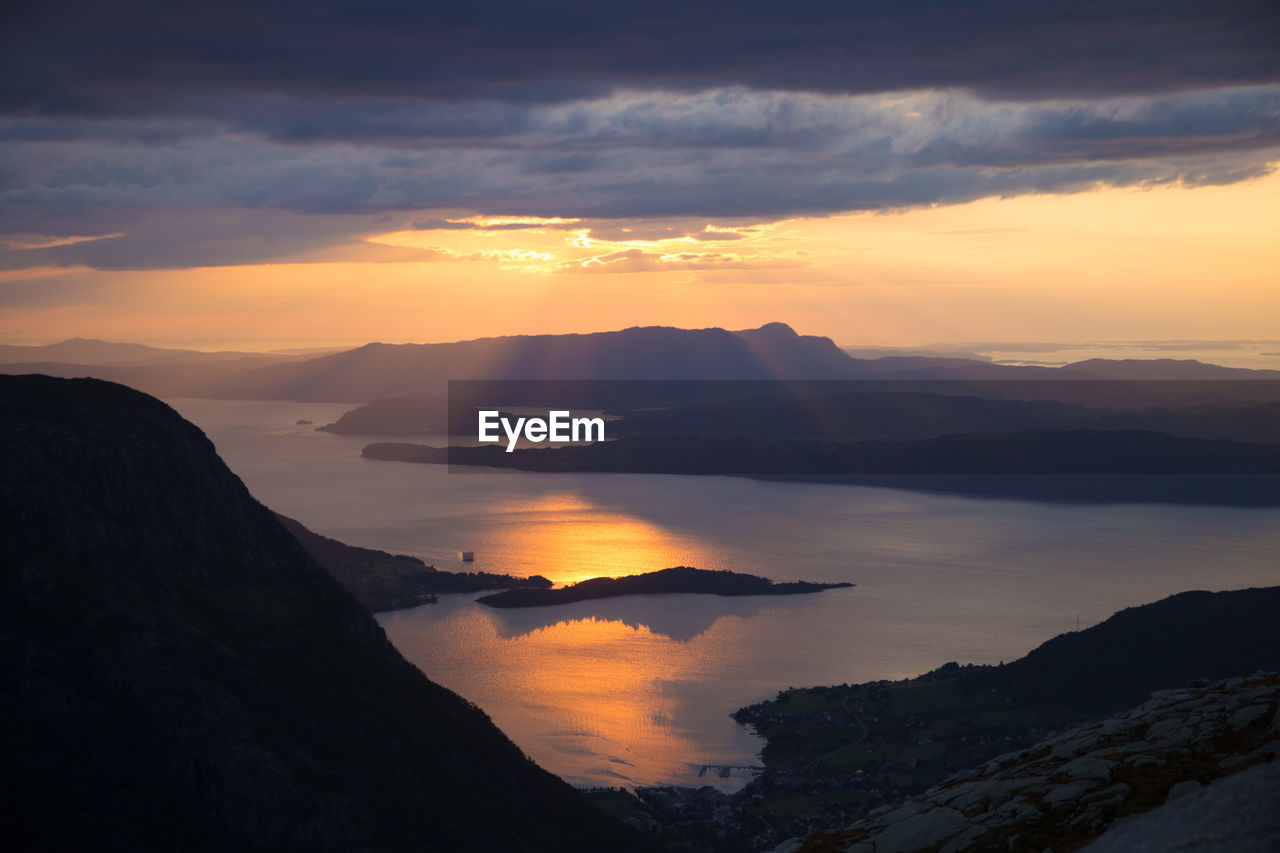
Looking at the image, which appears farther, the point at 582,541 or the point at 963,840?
the point at 582,541

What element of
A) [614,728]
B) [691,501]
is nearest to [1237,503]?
[691,501]

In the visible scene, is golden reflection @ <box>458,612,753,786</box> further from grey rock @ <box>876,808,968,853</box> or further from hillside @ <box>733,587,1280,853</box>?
grey rock @ <box>876,808,968,853</box>

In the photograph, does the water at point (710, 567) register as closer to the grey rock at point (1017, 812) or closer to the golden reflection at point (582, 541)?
the golden reflection at point (582, 541)

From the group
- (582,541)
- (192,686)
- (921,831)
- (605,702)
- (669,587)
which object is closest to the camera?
(921,831)

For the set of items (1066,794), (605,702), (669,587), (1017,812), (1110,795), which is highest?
(1110,795)

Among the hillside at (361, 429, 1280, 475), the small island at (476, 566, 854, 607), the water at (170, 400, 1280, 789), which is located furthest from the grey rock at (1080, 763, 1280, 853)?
the hillside at (361, 429, 1280, 475)

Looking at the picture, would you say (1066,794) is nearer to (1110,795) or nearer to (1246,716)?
(1110,795)

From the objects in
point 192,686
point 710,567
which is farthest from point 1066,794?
point 710,567
